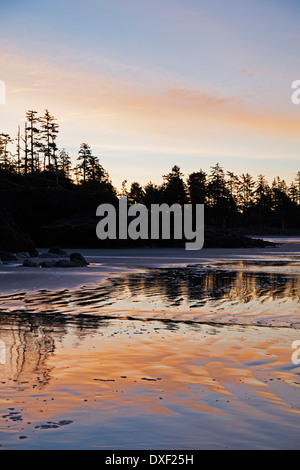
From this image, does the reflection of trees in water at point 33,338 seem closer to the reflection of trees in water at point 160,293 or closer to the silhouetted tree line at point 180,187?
the reflection of trees in water at point 160,293

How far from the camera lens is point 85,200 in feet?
192

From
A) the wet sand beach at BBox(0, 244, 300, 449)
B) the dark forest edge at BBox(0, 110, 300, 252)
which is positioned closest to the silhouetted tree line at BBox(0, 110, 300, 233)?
the dark forest edge at BBox(0, 110, 300, 252)

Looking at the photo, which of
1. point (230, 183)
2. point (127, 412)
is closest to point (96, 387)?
point (127, 412)

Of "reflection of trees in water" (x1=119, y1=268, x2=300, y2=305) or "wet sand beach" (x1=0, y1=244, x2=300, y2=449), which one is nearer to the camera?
"wet sand beach" (x1=0, y1=244, x2=300, y2=449)

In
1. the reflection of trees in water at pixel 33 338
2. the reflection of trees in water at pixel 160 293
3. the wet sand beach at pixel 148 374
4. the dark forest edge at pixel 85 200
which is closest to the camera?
the wet sand beach at pixel 148 374

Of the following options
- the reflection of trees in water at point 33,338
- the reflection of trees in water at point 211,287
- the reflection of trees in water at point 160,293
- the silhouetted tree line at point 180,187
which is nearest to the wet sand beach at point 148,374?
the reflection of trees in water at point 33,338

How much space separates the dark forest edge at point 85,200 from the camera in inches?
1948

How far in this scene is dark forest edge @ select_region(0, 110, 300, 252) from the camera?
49469mm

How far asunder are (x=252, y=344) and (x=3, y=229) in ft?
90.8

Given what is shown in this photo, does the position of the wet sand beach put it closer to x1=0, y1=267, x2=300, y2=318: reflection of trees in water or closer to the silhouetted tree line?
x1=0, y1=267, x2=300, y2=318: reflection of trees in water

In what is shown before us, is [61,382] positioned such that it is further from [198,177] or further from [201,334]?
[198,177]

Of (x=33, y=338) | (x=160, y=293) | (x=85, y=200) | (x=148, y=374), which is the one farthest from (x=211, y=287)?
(x=85, y=200)

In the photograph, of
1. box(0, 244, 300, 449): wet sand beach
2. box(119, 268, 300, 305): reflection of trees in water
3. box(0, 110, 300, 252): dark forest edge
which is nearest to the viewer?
box(0, 244, 300, 449): wet sand beach
